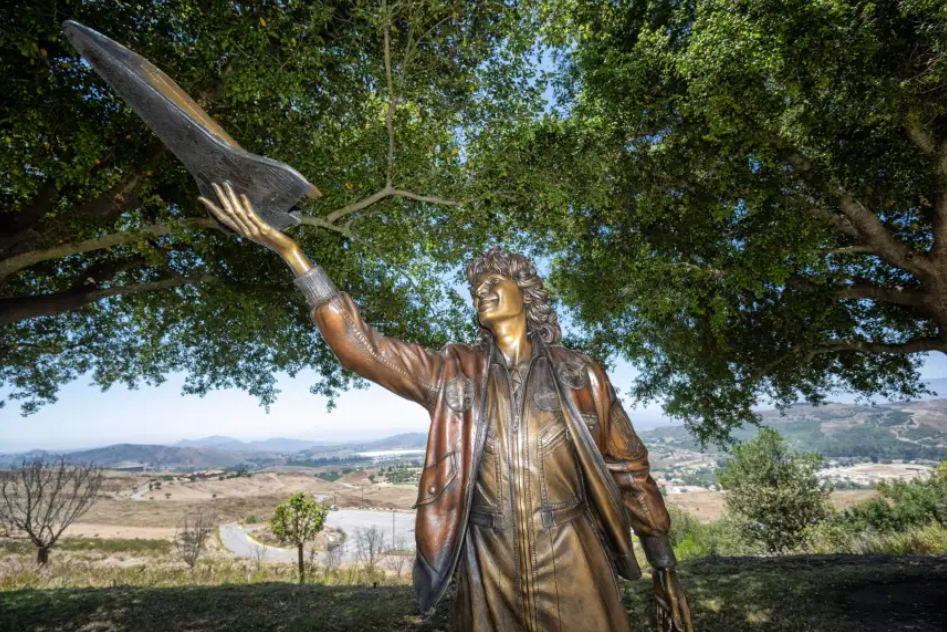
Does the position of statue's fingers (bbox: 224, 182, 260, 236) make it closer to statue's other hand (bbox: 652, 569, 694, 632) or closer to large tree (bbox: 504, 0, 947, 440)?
statue's other hand (bbox: 652, 569, 694, 632)

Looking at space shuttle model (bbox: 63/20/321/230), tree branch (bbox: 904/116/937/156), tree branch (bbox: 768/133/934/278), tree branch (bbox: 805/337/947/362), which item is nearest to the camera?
space shuttle model (bbox: 63/20/321/230)

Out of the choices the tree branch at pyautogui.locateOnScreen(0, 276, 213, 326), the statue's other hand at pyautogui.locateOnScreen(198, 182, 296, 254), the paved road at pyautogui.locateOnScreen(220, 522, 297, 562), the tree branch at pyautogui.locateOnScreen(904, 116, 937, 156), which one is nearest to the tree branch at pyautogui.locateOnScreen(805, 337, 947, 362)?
the tree branch at pyautogui.locateOnScreen(904, 116, 937, 156)

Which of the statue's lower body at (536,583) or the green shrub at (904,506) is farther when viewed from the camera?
the green shrub at (904,506)

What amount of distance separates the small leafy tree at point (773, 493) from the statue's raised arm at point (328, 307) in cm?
2486

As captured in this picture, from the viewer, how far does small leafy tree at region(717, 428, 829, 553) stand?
22.4m

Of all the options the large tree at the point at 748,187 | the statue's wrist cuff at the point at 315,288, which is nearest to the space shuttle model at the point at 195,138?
the statue's wrist cuff at the point at 315,288

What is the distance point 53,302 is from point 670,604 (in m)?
9.53

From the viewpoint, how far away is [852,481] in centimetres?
5391

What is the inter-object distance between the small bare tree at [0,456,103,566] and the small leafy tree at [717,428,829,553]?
25.8m

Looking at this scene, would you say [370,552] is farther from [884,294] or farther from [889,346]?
[884,294]

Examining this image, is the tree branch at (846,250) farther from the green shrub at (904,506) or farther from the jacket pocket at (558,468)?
the green shrub at (904,506)

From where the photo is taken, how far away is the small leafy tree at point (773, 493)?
22.4 metres

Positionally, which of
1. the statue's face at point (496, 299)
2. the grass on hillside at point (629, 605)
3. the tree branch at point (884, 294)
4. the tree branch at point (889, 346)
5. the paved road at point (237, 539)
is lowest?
the paved road at point (237, 539)

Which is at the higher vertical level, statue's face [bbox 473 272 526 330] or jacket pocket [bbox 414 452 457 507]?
statue's face [bbox 473 272 526 330]
